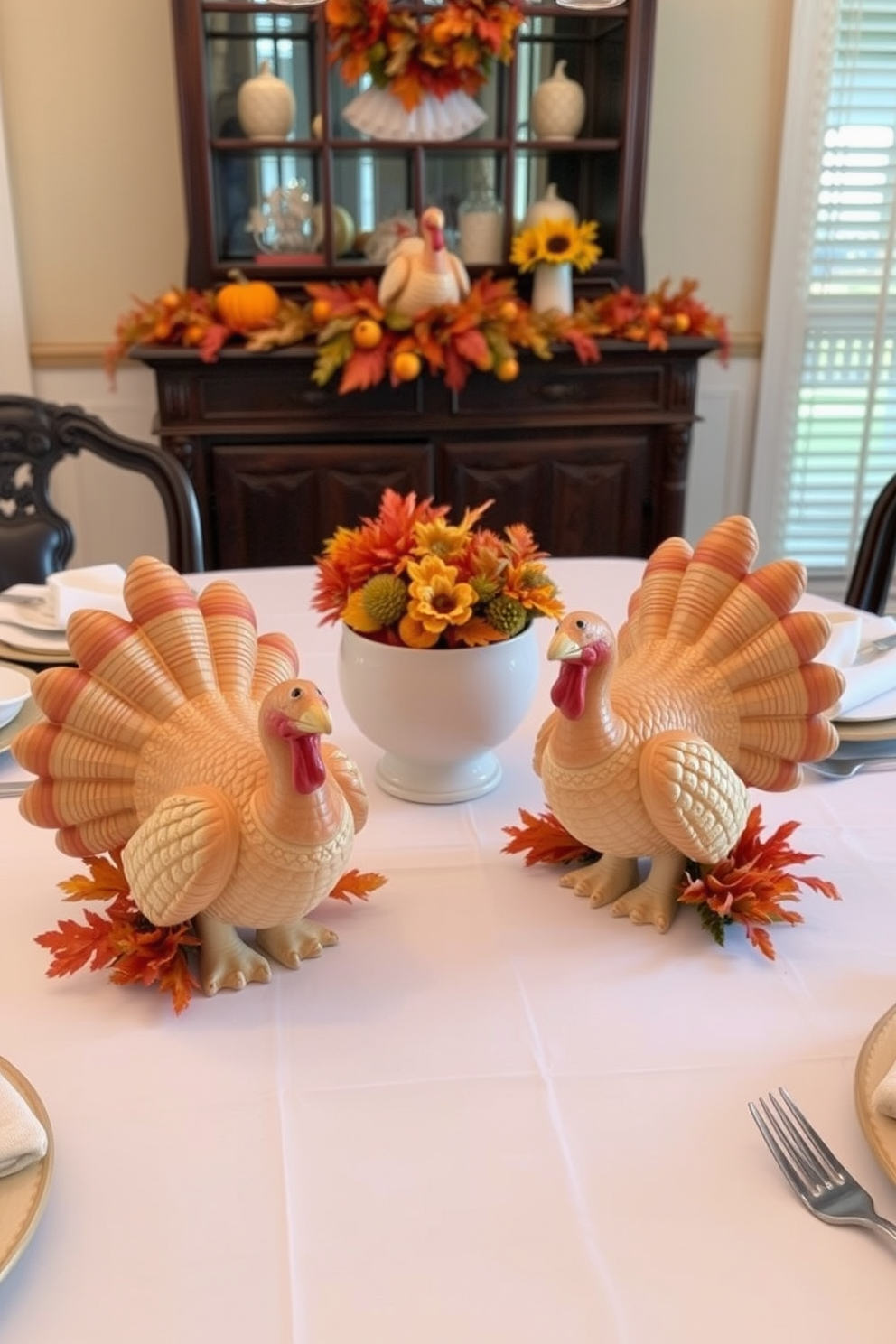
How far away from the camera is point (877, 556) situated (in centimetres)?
158

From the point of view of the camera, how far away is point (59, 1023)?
702 millimetres

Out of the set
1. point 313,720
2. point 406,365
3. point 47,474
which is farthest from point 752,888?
point 406,365

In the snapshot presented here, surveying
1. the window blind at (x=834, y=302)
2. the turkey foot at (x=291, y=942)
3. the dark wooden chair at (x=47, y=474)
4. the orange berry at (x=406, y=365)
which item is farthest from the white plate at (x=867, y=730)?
the window blind at (x=834, y=302)

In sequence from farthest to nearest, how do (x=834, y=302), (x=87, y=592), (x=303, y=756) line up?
(x=834, y=302), (x=87, y=592), (x=303, y=756)

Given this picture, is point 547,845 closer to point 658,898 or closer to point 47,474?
point 658,898

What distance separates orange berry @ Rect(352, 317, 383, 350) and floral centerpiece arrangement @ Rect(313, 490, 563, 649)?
1.43 metres

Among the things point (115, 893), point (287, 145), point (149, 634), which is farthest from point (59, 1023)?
point (287, 145)

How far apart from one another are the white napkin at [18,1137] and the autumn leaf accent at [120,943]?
132mm

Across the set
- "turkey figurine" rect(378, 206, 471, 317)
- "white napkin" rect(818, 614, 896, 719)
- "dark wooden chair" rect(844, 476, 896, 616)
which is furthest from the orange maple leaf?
"turkey figurine" rect(378, 206, 471, 317)

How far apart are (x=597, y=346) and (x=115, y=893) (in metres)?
1.89

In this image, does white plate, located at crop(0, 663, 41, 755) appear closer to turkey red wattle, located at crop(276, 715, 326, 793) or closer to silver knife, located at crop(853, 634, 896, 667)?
turkey red wattle, located at crop(276, 715, 326, 793)

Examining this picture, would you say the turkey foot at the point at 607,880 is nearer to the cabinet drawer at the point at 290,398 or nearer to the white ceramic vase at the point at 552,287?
the cabinet drawer at the point at 290,398

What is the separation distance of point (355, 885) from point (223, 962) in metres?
0.11

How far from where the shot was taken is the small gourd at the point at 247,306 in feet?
7.76
